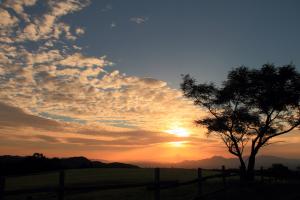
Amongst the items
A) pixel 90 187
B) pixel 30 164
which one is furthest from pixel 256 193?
pixel 30 164

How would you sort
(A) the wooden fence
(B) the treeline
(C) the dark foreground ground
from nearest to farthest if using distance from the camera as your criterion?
(A) the wooden fence, (C) the dark foreground ground, (B) the treeline

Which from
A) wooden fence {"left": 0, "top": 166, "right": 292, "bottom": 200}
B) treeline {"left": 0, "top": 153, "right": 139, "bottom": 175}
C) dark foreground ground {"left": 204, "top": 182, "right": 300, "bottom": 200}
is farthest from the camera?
treeline {"left": 0, "top": 153, "right": 139, "bottom": 175}

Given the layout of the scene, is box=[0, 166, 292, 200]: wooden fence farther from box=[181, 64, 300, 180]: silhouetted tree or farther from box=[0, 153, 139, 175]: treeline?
box=[0, 153, 139, 175]: treeline

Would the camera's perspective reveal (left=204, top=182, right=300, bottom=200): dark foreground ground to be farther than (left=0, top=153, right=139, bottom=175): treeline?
No

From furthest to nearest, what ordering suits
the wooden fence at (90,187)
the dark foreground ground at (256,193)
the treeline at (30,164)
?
the treeline at (30,164), the dark foreground ground at (256,193), the wooden fence at (90,187)

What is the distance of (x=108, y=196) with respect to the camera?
2575 centimetres

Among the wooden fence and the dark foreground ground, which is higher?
the wooden fence

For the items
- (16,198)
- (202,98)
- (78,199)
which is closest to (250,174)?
(202,98)

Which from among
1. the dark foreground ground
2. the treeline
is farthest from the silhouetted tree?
the treeline

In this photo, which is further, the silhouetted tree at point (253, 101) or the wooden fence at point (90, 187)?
the silhouetted tree at point (253, 101)

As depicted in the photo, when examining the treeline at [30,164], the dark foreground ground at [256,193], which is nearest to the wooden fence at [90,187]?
the dark foreground ground at [256,193]

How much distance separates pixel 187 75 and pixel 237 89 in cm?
599

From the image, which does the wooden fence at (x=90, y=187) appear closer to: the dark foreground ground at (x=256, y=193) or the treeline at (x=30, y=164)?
the dark foreground ground at (x=256, y=193)

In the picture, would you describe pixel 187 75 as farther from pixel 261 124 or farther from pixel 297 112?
pixel 297 112
